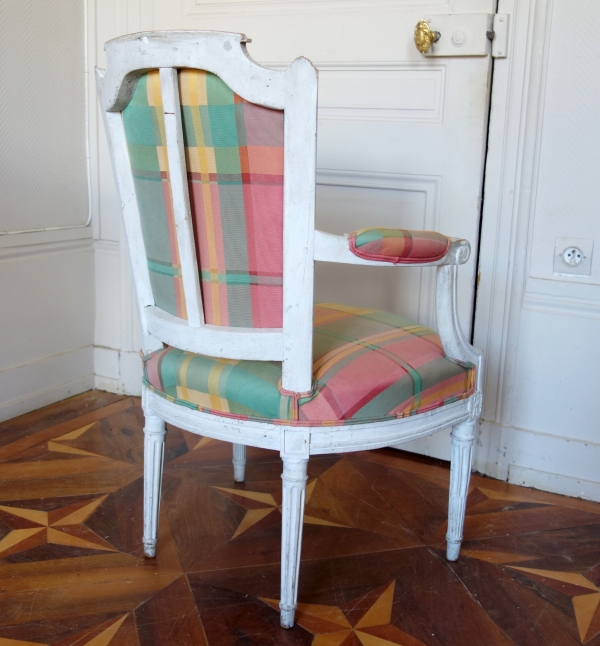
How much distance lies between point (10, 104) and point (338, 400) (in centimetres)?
150

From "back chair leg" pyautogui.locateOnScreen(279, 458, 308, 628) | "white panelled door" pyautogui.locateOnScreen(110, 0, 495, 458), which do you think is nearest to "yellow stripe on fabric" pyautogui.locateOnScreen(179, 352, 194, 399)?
"back chair leg" pyautogui.locateOnScreen(279, 458, 308, 628)

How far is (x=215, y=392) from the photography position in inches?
48.1

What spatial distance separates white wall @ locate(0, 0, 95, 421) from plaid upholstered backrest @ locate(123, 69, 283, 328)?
42.6 inches

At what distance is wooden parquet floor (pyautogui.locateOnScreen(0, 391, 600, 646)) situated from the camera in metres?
1.31

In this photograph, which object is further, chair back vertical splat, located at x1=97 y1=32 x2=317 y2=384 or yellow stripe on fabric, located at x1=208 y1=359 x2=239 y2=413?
yellow stripe on fabric, located at x1=208 y1=359 x2=239 y2=413

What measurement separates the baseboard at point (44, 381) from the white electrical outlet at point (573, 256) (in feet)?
5.03

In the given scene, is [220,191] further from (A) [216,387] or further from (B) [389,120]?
(B) [389,120]

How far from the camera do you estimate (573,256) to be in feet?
5.82

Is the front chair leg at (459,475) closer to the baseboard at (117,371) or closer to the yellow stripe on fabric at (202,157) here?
the yellow stripe on fabric at (202,157)

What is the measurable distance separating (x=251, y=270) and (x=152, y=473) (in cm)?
51

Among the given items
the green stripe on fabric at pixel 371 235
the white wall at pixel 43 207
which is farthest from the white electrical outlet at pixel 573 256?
the white wall at pixel 43 207

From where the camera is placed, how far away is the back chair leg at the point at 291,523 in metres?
1.20

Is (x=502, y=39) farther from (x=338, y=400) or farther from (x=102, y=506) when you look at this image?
(x=102, y=506)

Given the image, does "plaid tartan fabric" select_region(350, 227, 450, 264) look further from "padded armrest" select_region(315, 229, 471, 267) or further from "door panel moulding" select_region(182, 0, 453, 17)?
"door panel moulding" select_region(182, 0, 453, 17)
